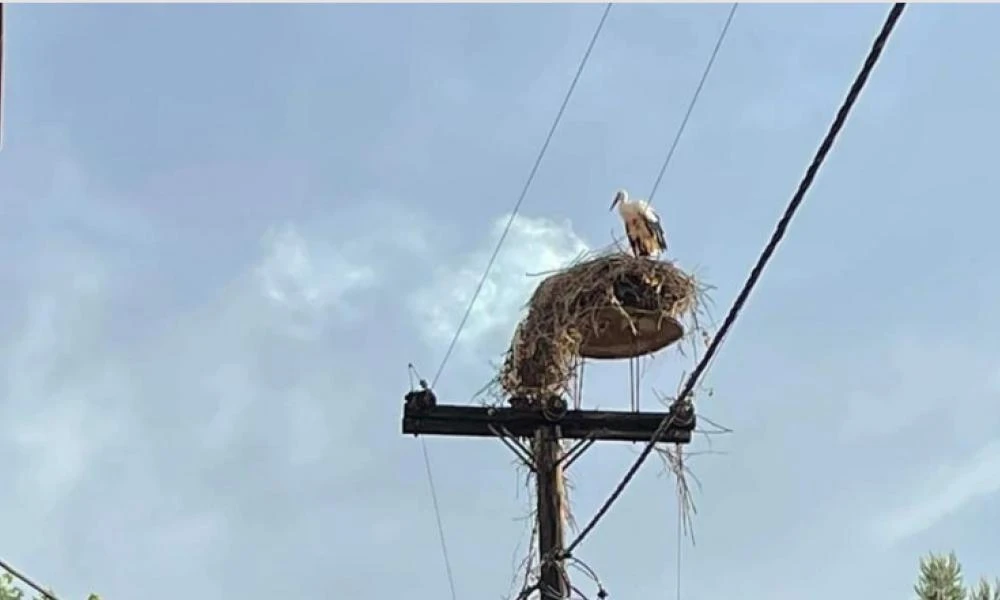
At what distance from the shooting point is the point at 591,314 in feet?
19.5

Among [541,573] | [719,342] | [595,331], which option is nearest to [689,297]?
[595,331]

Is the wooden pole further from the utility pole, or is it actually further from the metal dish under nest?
the metal dish under nest

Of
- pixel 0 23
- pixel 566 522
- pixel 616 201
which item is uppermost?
pixel 616 201

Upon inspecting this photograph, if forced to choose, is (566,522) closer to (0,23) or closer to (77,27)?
(77,27)

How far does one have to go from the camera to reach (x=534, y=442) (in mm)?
5984

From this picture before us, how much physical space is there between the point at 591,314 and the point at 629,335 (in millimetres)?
260

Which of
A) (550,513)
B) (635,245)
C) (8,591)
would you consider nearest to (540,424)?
(550,513)

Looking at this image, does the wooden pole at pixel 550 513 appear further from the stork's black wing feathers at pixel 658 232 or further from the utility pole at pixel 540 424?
the stork's black wing feathers at pixel 658 232

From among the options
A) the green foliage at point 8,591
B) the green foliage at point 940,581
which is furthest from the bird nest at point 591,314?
the green foliage at point 8,591

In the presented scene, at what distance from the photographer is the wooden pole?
5.68 m

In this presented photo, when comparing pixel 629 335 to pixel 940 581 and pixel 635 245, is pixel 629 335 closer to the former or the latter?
pixel 635 245

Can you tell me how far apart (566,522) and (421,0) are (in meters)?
3.00

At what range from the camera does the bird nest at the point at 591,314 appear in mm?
5957

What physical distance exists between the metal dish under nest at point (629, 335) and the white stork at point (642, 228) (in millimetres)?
324
